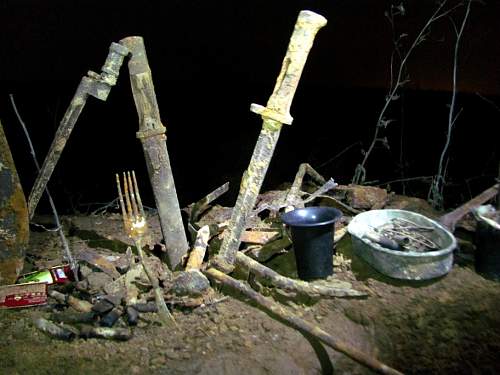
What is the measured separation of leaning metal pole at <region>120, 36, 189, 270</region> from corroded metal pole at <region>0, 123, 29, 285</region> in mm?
1026

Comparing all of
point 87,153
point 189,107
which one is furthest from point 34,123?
point 189,107

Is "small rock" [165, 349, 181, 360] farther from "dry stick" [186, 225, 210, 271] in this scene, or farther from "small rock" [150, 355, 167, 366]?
"dry stick" [186, 225, 210, 271]

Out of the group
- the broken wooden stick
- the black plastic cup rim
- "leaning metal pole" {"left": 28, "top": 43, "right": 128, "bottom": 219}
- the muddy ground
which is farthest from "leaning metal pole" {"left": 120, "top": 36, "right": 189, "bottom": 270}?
the broken wooden stick

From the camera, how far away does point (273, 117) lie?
9.60ft

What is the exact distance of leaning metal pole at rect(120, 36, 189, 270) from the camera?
320 centimetres

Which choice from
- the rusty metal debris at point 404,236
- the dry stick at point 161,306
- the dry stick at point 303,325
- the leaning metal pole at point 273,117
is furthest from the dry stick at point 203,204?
the rusty metal debris at point 404,236

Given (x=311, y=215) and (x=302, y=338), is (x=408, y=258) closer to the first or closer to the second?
(x=311, y=215)

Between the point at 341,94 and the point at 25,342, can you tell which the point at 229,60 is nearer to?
the point at 341,94

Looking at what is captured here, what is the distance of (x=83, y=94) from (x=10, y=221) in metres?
1.20

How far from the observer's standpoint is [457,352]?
2.51 metres

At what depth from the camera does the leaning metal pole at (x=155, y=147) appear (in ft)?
10.5

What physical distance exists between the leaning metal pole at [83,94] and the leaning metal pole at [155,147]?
0.42ft

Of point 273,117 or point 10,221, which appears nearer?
point 273,117

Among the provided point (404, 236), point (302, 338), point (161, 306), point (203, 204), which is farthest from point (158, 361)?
point (404, 236)
